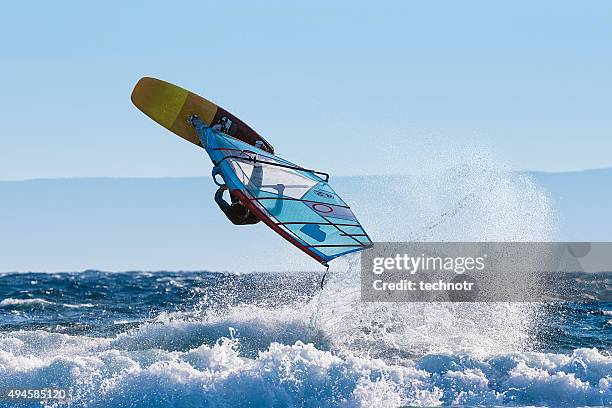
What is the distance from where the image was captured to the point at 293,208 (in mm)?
11312

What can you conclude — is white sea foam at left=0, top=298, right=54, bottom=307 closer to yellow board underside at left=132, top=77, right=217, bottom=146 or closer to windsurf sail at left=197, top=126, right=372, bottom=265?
yellow board underside at left=132, top=77, right=217, bottom=146

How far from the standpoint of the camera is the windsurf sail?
1048 cm

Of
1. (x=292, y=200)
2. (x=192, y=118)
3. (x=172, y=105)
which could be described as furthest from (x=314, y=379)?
(x=172, y=105)

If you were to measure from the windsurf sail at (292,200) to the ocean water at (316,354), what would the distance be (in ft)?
4.89

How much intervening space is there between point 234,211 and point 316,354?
2.20m

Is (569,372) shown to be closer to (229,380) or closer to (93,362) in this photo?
(229,380)

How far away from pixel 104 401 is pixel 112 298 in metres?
12.6

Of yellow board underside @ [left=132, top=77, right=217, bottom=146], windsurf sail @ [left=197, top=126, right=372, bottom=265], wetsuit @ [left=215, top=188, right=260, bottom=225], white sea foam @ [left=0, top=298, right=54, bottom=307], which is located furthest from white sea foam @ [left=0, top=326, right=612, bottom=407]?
white sea foam @ [left=0, top=298, right=54, bottom=307]

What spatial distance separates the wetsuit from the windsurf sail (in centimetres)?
33

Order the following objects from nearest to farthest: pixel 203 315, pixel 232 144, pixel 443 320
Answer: pixel 232 144 → pixel 443 320 → pixel 203 315

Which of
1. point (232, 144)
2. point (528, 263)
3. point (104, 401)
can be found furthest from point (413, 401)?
point (528, 263)

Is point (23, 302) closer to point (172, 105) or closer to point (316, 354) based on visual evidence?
point (172, 105)

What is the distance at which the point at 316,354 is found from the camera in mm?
10828

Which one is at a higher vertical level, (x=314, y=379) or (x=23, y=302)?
(x=23, y=302)
